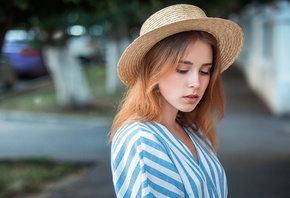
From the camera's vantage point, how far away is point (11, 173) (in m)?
5.61

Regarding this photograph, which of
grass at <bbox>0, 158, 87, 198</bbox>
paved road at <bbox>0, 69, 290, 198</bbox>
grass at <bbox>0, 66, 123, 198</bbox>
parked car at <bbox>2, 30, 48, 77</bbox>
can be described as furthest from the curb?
parked car at <bbox>2, 30, 48, 77</bbox>

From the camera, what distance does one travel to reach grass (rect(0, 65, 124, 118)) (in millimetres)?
10648

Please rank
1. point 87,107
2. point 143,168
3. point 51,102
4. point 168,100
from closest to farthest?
point 143,168, point 168,100, point 87,107, point 51,102

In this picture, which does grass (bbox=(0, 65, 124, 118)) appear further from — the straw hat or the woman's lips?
the woman's lips

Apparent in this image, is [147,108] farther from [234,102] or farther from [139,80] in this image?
[234,102]

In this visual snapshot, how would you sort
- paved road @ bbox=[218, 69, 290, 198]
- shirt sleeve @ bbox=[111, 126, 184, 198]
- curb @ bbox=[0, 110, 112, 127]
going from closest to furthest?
shirt sleeve @ bbox=[111, 126, 184, 198], paved road @ bbox=[218, 69, 290, 198], curb @ bbox=[0, 110, 112, 127]

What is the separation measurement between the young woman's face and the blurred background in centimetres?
78

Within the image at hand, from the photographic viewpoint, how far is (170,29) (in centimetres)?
156

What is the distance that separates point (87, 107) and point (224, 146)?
5.05 m

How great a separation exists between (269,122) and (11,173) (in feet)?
18.4

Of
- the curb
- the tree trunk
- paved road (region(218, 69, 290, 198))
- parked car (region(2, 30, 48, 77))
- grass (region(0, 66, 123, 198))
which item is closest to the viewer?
paved road (region(218, 69, 290, 198))

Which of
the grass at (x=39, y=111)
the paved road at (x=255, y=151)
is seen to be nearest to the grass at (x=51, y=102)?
the grass at (x=39, y=111)

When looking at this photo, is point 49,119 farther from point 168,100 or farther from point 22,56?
point 168,100

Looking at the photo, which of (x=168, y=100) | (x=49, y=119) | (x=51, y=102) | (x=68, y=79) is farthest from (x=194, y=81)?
(x=51, y=102)
